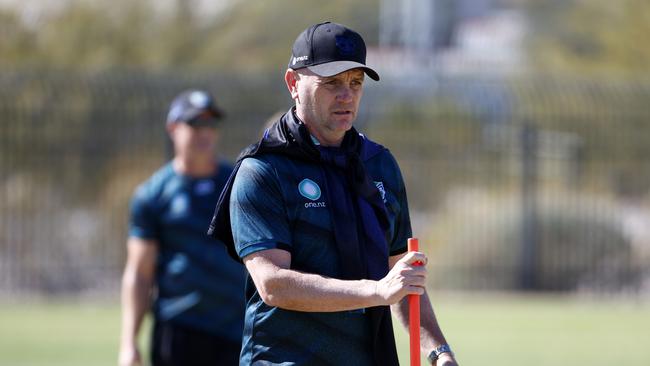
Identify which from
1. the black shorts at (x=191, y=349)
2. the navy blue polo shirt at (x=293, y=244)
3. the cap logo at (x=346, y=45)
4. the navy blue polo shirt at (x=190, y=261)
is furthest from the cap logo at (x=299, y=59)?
the black shorts at (x=191, y=349)

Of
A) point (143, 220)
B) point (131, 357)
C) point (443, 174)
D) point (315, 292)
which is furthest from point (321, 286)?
point (443, 174)

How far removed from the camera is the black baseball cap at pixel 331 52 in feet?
16.0

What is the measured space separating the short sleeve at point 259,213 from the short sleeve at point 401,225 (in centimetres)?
59

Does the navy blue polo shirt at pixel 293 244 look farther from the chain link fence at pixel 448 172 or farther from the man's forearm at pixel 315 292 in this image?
the chain link fence at pixel 448 172

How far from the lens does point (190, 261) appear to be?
8.30 meters

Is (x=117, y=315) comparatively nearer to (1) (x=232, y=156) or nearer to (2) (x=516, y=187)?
(1) (x=232, y=156)

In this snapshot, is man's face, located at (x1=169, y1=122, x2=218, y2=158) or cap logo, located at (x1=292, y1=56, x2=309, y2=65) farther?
man's face, located at (x1=169, y1=122, x2=218, y2=158)

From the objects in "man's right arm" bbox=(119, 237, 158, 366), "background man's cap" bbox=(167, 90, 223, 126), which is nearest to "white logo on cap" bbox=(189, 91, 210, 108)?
"background man's cap" bbox=(167, 90, 223, 126)

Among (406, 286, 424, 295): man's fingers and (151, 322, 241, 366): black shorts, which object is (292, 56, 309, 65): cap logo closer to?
(406, 286, 424, 295): man's fingers

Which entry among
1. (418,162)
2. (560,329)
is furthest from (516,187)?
(560,329)

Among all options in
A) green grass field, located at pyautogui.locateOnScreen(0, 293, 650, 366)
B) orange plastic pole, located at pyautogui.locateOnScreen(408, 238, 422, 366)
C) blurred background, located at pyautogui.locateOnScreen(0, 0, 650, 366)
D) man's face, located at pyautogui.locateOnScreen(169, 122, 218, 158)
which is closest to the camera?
orange plastic pole, located at pyautogui.locateOnScreen(408, 238, 422, 366)

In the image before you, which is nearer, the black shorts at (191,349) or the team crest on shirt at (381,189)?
the team crest on shirt at (381,189)

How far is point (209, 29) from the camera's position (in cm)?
3061

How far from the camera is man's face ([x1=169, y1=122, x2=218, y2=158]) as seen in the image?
8.49m
